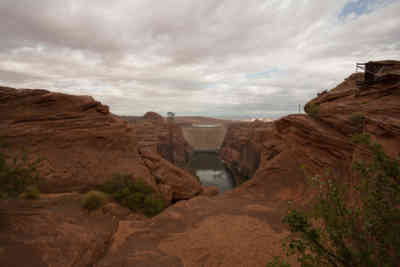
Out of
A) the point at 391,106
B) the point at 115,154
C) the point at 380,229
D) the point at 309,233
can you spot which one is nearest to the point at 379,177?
the point at 380,229

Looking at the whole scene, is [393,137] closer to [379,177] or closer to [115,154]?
[379,177]

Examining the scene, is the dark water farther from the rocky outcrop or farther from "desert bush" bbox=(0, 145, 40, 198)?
"desert bush" bbox=(0, 145, 40, 198)

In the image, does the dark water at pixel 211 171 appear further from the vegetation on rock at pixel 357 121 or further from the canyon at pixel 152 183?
the vegetation on rock at pixel 357 121

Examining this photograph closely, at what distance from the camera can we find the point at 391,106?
983 centimetres

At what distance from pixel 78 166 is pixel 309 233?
16.8 m

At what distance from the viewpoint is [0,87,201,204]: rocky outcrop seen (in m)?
14.1

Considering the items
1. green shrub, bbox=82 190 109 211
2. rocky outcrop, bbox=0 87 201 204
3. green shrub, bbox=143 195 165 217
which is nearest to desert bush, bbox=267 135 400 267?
green shrub, bbox=82 190 109 211

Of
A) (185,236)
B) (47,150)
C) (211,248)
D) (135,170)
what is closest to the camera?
(211,248)

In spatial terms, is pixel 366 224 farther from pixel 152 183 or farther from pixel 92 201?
pixel 152 183

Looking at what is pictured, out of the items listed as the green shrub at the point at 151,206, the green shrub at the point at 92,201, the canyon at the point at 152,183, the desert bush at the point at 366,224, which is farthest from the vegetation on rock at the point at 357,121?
the green shrub at the point at 92,201

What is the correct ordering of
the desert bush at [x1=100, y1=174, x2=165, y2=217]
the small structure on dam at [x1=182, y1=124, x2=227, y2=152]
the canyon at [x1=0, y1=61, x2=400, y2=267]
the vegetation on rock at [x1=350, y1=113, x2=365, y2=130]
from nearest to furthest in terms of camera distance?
the canyon at [x1=0, y1=61, x2=400, y2=267] < the vegetation on rock at [x1=350, y1=113, x2=365, y2=130] < the desert bush at [x1=100, y1=174, x2=165, y2=217] < the small structure on dam at [x1=182, y1=124, x2=227, y2=152]

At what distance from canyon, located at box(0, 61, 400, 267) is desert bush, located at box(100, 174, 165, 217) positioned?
39.1 inches

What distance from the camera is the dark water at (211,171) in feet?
140

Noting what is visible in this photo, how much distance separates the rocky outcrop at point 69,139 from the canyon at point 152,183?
0.07 meters
